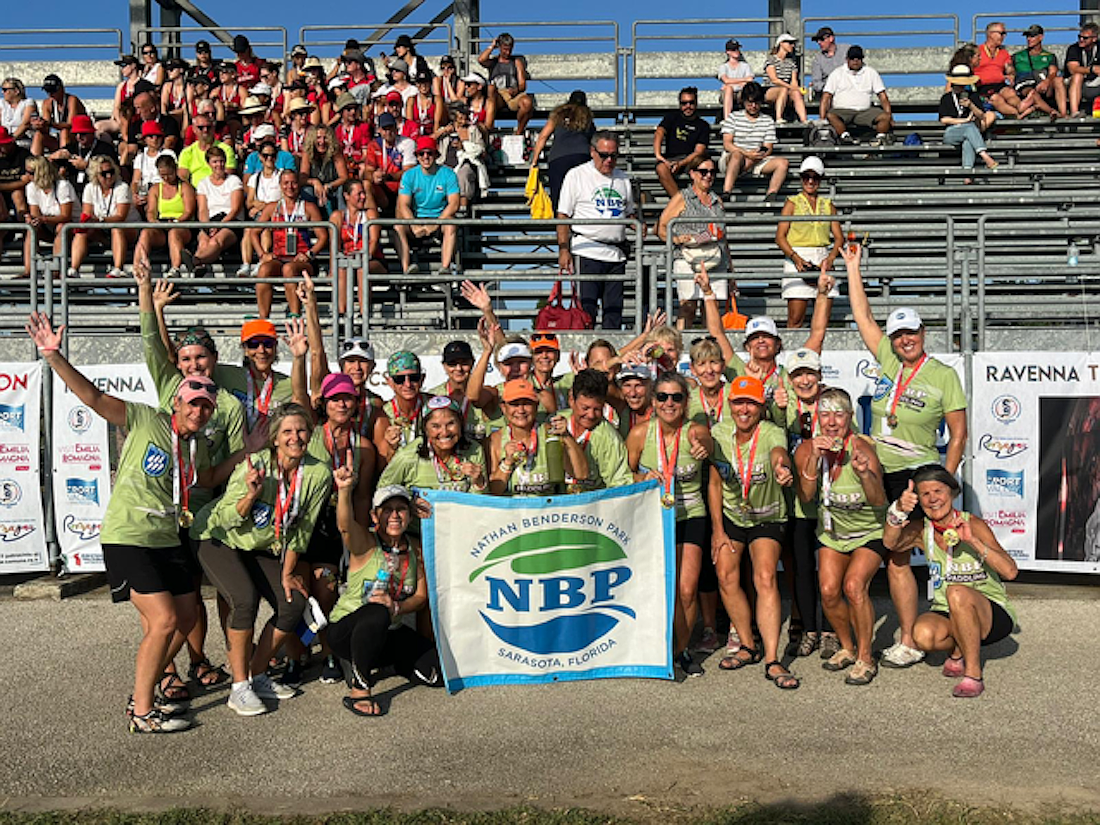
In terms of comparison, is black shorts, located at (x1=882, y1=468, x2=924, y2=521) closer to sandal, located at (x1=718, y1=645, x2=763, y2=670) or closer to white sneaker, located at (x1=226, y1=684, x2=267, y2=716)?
sandal, located at (x1=718, y1=645, x2=763, y2=670)

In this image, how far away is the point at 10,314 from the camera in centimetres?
1221

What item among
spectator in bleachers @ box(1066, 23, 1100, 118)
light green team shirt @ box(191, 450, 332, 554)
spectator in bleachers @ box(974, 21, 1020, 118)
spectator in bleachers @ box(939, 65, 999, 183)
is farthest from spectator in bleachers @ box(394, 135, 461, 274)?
spectator in bleachers @ box(1066, 23, 1100, 118)

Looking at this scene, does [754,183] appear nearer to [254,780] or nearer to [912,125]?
[912,125]

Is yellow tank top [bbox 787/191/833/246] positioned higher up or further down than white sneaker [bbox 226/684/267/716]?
higher up

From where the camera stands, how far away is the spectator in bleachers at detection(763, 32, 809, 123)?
16.0 m

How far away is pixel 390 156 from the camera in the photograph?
13508 millimetres

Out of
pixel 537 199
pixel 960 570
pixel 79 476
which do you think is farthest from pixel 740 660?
pixel 537 199

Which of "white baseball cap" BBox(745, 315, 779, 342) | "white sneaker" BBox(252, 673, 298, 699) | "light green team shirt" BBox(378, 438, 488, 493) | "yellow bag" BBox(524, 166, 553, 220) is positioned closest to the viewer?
"white sneaker" BBox(252, 673, 298, 699)

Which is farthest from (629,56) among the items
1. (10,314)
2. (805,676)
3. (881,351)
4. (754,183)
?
(805,676)

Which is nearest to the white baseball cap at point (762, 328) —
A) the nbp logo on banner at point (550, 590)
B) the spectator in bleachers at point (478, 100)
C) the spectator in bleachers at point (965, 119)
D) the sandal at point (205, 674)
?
the nbp logo on banner at point (550, 590)

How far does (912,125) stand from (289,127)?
8450 millimetres

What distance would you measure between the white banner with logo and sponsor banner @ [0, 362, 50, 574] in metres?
0.15

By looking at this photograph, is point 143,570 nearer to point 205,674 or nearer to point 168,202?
point 205,674

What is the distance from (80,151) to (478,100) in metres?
5.25
